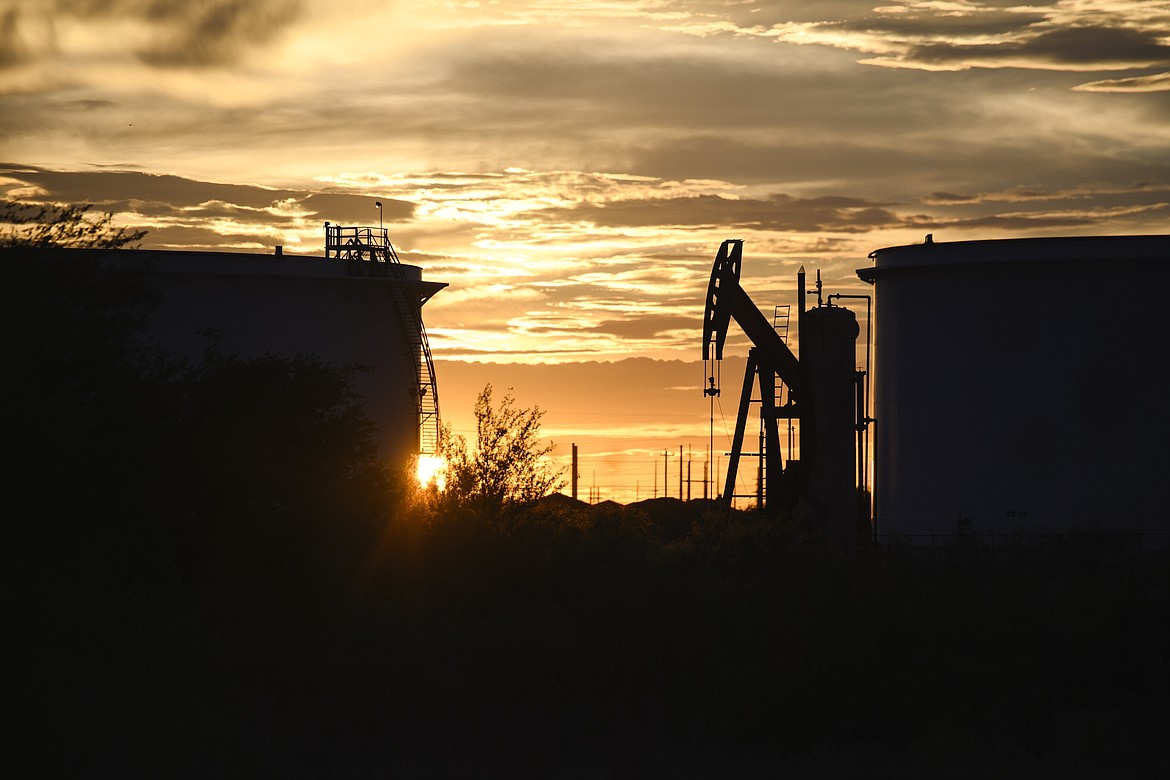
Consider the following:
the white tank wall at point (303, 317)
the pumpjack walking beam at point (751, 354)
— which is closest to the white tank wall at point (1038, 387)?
the pumpjack walking beam at point (751, 354)

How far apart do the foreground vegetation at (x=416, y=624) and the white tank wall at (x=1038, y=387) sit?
802 centimetres

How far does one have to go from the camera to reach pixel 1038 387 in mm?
33625

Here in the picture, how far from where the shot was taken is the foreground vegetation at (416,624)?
15.1 meters

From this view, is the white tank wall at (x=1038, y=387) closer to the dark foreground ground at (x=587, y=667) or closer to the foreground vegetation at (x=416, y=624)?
the foreground vegetation at (x=416, y=624)

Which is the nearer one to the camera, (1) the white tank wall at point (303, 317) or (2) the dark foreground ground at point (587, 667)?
(2) the dark foreground ground at point (587, 667)

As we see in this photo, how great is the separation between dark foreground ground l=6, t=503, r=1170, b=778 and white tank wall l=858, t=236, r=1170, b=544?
27.5ft

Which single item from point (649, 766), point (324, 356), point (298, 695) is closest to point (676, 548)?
point (324, 356)

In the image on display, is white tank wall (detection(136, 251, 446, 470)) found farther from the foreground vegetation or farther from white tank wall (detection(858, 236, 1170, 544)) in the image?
white tank wall (detection(858, 236, 1170, 544))

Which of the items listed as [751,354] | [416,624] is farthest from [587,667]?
[751,354]

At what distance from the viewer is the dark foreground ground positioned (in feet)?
49.9

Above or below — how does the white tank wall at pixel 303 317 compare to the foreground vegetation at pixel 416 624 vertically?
above

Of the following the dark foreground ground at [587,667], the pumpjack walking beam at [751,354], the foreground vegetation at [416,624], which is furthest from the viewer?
the pumpjack walking beam at [751,354]

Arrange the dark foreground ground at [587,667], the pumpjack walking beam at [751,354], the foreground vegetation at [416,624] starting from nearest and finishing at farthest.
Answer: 1. the foreground vegetation at [416,624]
2. the dark foreground ground at [587,667]
3. the pumpjack walking beam at [751,354]

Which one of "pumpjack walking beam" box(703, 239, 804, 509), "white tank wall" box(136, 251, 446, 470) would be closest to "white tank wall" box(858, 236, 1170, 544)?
"pumpjack walking beam" box(703, 239, 804, 509)
